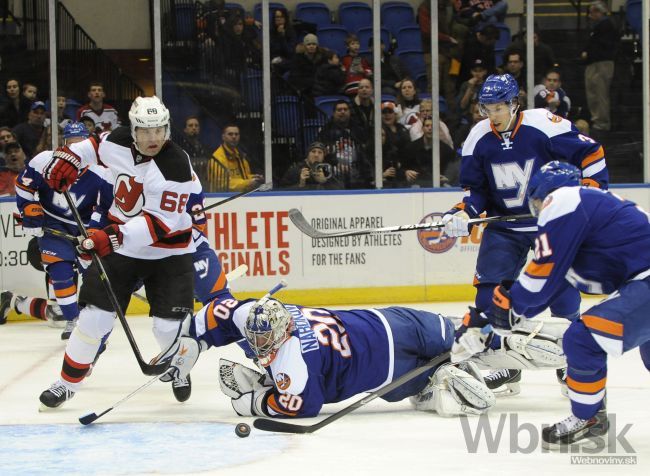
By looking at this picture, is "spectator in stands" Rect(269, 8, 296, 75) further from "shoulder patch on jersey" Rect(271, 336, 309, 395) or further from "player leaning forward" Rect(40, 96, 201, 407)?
"shoulder patch on jersey" Rect(271, 336, 309, 395)

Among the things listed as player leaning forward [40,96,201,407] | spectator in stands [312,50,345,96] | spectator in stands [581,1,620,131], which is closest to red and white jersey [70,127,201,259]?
player leaning forward [40,96,201,407]

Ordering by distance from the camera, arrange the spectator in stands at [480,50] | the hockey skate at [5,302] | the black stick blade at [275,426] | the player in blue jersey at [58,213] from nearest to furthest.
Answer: the black stick blade at [275,426] → the player in blue jersey at [58,213] → the hockey skate at [5,302] → the spectator in stands at [480,50]

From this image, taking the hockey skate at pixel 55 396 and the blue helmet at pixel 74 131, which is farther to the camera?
the blue helmet at pixel 74 131

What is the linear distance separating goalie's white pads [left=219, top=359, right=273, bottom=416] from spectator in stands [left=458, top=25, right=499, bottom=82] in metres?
4.73

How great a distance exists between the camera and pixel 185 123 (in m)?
8.11

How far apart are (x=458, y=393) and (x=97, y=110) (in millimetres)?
4535

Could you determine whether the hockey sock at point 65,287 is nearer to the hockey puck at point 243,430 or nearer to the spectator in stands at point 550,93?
the hockey puck at point 243,430

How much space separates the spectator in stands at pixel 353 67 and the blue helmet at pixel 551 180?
4833 millimetres

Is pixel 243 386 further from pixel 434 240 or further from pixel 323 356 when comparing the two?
pixel 434 240

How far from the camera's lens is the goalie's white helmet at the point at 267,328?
13.0 feet

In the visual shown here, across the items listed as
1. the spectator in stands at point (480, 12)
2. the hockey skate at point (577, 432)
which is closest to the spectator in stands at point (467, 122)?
the spectator in stands at point (480, 12)

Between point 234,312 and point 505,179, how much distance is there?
143 centimetres

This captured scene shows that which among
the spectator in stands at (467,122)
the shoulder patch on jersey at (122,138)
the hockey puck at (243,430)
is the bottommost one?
the hockey puck at (243,430)

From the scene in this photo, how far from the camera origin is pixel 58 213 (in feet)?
22.3
